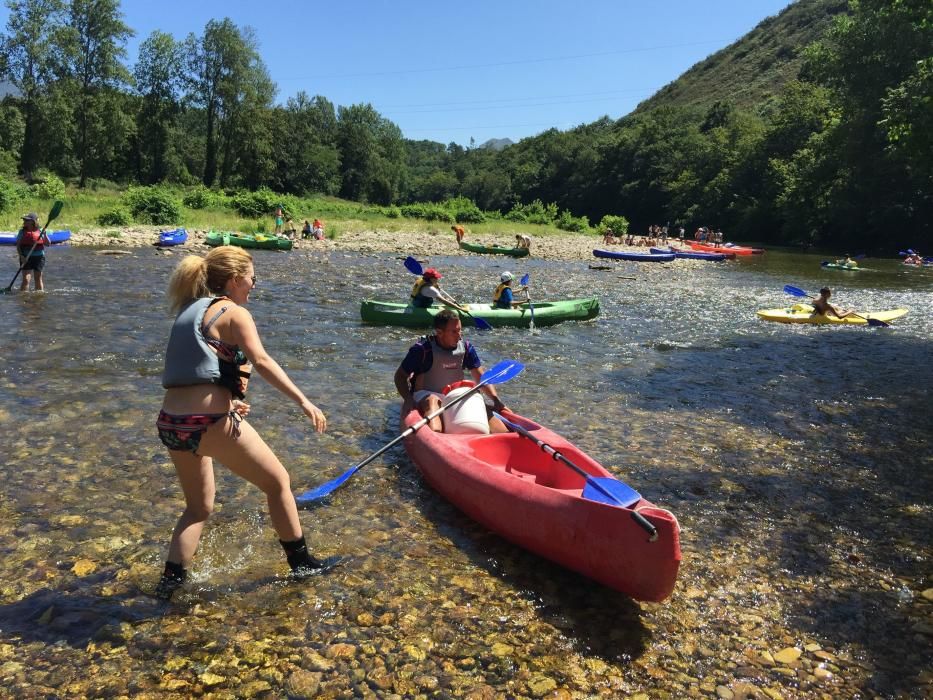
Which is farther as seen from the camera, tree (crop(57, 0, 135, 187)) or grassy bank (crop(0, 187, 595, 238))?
tree (crop(57, 0, 135, 187))

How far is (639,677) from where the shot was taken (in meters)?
3.52

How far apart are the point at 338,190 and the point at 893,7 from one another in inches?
2699

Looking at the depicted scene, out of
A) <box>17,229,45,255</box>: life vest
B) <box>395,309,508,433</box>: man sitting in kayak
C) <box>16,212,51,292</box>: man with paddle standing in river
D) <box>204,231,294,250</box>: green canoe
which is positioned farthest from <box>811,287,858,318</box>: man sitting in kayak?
<box>204,231,294,250</box>: green canoe

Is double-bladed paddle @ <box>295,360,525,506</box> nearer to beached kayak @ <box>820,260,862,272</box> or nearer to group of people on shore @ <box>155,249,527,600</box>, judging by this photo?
group of people on shore @ <box>155,249,527,600</box>

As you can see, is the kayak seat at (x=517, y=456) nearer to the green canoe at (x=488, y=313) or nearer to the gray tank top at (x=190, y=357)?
the gray tank top at (x=190, y=357)

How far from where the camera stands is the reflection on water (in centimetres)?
351

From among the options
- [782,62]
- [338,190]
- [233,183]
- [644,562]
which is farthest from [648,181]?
[644,562]

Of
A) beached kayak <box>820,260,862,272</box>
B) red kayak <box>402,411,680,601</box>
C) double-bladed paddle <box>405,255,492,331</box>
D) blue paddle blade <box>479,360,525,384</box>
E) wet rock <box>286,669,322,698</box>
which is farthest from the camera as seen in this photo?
beached kayak <box>820,260,862,272</box>

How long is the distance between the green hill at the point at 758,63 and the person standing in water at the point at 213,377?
399ft

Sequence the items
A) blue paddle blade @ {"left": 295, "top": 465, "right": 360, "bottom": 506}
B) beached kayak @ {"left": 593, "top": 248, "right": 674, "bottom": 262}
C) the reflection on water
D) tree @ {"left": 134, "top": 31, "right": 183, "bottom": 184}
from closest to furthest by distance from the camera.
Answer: the reflection on water
blue paddle blade @ {"left": 295, "top": 465, "right": 360, "bottom": 506}
beached kayak @ {"left": 593, "top": 248, "right": 674, "bottom": 262}
tree @ {"left": 134, "top": 31, "right": 183, "bottom": 184}

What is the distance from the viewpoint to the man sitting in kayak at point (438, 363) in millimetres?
6496

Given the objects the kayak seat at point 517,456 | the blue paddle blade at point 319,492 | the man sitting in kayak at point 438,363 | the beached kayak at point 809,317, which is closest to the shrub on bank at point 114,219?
the beached kayak at point 809,317

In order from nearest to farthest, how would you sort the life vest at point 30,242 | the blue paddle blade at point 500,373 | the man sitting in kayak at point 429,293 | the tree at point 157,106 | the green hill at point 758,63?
the blue paddle blade at point 500,373 → the man sitting in kayak at point 429,293 → the life vest at point 30,242 → the tree at point 157,106 → the green hill at point 758,63

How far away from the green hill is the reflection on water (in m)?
116
